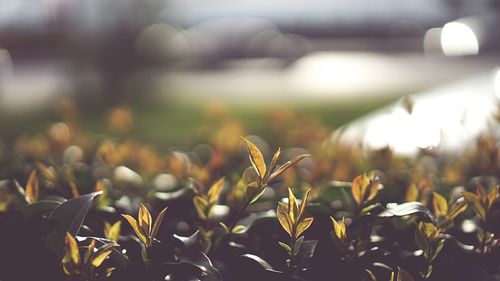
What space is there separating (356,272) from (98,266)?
2.07 ft

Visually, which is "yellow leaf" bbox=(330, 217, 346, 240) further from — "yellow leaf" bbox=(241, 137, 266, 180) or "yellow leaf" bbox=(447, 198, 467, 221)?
"yellow leaf" bbox=(447, 198, 467, 221)

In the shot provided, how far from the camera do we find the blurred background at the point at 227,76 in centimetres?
493

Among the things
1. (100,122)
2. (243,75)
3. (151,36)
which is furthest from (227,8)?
(100,122)

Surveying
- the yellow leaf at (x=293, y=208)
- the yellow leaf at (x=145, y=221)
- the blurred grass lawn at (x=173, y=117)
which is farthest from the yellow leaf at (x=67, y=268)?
the blurred grass lawn at (x=173, y=117)

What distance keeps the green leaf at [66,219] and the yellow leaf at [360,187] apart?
0.66m

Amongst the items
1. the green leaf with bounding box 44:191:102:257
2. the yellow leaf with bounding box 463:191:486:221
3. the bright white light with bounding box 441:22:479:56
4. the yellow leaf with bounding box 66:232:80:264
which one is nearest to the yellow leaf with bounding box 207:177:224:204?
the green leaf with bounding box 44:191:102:257

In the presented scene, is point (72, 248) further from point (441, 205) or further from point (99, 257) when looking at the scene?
point (441, 205)

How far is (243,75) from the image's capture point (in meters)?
17.2

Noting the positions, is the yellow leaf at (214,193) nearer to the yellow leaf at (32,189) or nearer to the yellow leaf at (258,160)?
the yellow leaf at (258,160)

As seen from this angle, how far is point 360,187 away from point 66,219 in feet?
2.42

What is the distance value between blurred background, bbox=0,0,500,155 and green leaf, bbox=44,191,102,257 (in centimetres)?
141

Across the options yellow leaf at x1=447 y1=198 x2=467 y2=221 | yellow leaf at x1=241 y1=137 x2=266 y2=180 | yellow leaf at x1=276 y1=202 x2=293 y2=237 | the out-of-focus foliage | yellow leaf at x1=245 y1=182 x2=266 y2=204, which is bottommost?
the out-of-focus foliage

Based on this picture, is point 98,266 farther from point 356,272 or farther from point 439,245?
point 439,245

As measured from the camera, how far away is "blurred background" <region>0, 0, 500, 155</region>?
16.2ft
